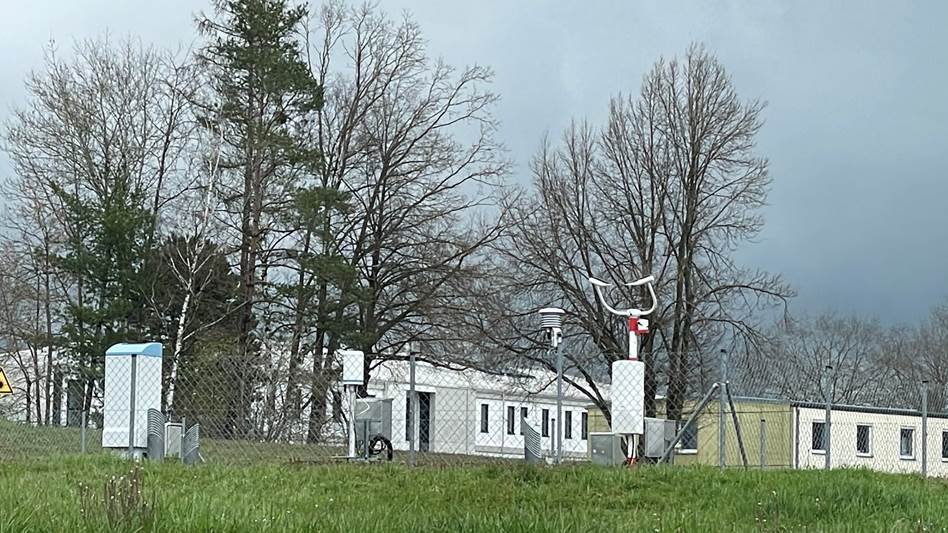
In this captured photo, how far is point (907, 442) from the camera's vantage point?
34656 mm

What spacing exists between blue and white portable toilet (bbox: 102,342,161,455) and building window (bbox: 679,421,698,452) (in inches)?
254

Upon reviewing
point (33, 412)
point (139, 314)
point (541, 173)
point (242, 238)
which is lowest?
point (33, 412)

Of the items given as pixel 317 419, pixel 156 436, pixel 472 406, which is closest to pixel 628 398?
pixel 317 419

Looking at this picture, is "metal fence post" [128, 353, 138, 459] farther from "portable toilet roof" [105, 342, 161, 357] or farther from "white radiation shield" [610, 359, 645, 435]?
"white radiation shield" [610, 359, 645, 435]

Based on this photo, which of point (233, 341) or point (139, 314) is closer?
point (233, 341)

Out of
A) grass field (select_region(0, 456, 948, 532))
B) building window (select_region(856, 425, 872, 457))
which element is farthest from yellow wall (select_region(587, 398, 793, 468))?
grass field (select_region(0, 456, 948, 532))

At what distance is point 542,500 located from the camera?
30.8ft

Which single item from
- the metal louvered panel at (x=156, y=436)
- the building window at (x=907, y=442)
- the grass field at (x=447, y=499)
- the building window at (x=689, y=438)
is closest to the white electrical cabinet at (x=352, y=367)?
the metal louvered panel at (x=156, y=436)

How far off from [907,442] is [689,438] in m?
17.3

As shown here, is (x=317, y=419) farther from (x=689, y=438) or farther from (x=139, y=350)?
(x=689, y=438)

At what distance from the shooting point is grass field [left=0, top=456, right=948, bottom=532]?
6.45m

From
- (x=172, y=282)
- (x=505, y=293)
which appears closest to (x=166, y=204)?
(x=172, y=282)

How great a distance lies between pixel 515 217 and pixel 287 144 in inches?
267

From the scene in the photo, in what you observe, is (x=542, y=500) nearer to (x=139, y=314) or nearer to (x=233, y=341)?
(x=233, y=341)
